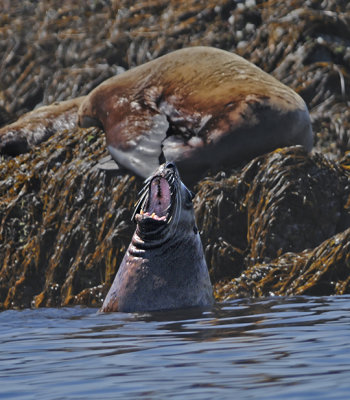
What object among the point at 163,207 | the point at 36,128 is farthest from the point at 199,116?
the point at 163,207

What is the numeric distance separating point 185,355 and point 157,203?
225cm

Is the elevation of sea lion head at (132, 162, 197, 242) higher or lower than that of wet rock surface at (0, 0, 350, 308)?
higher

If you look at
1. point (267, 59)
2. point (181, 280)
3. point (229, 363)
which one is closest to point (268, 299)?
point (181, 280)

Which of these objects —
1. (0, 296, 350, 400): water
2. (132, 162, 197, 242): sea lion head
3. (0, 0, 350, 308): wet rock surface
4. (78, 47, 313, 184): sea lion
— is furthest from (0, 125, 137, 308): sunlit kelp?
(0, 296, 350, 400): water

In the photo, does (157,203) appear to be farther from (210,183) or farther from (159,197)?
(210,183)

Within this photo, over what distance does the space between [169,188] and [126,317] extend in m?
0.90

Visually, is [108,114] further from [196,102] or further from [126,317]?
[126,317]

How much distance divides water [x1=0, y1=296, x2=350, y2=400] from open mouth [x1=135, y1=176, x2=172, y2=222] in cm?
67

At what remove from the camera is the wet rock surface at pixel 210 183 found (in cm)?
821

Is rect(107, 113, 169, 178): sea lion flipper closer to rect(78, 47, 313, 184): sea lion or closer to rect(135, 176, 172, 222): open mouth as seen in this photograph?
rect(78, 47, 313, 184): sea lion

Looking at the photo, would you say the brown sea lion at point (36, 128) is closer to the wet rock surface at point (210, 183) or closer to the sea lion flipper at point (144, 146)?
the wet rock surface at point (210, 183)

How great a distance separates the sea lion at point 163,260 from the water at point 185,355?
0.23 metres

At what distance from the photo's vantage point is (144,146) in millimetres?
8828

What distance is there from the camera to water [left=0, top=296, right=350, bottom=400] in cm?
346
